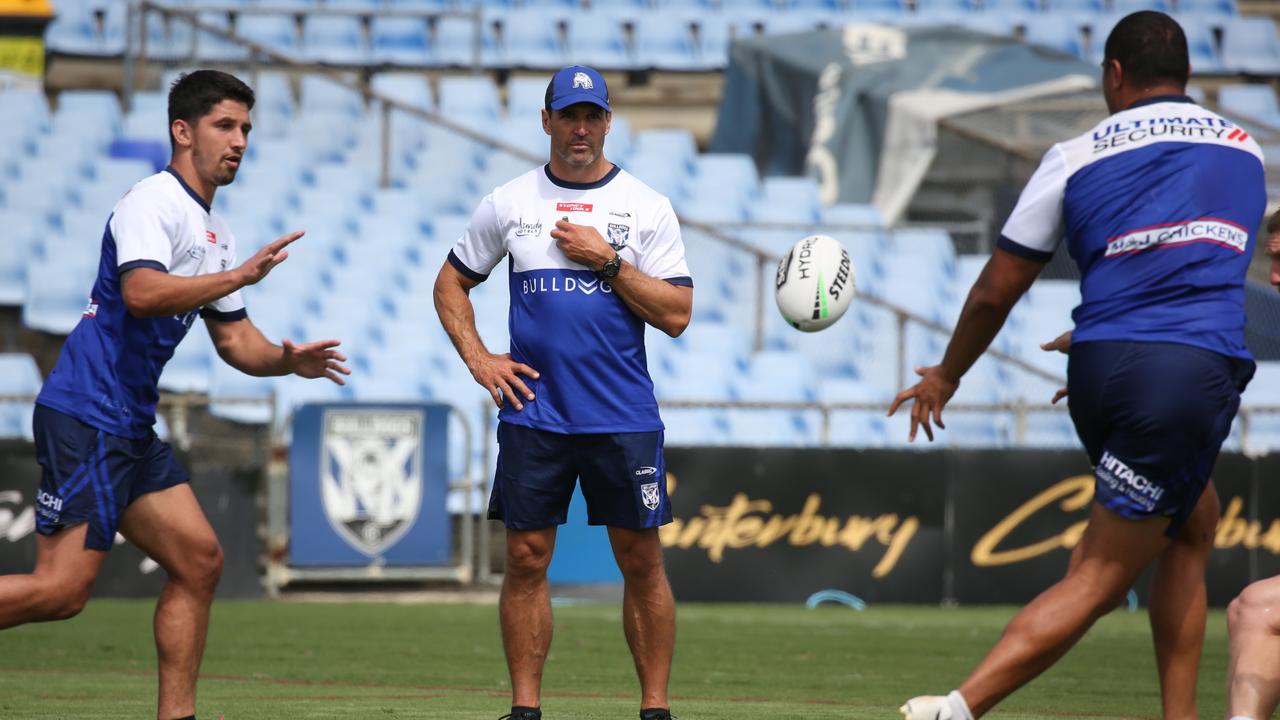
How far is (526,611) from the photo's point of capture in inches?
258

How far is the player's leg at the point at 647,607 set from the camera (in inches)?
256

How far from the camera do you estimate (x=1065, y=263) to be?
1828cm

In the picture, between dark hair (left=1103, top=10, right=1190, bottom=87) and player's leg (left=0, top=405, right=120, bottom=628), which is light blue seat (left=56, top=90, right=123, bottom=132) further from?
dark hair (left=1103, top=10, right=1190, bottom=87)

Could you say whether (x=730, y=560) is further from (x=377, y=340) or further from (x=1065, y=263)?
(x=1065, y=263)

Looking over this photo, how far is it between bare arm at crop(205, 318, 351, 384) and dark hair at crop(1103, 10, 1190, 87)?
10.4ft

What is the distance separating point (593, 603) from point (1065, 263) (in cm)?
720

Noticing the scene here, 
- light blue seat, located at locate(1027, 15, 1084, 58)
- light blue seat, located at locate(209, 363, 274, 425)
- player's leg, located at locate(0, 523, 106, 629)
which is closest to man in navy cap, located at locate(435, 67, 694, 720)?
player's leg, located at locate(0, 523, 106, 629)

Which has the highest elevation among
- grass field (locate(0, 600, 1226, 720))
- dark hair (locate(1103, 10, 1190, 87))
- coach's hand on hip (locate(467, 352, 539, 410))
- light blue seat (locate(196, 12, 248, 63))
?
light blue seat (locate(196, 12, 248, 63))

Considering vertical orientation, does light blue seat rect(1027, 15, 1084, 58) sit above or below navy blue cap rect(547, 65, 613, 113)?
above

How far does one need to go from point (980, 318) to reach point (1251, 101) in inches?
744

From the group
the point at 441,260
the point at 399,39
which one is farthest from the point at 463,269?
the point at 399,39

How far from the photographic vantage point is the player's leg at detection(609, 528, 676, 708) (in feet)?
21.3

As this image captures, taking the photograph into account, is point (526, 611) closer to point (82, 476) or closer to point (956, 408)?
point (82, 476)

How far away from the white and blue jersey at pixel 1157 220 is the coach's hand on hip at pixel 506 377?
6.84ft
